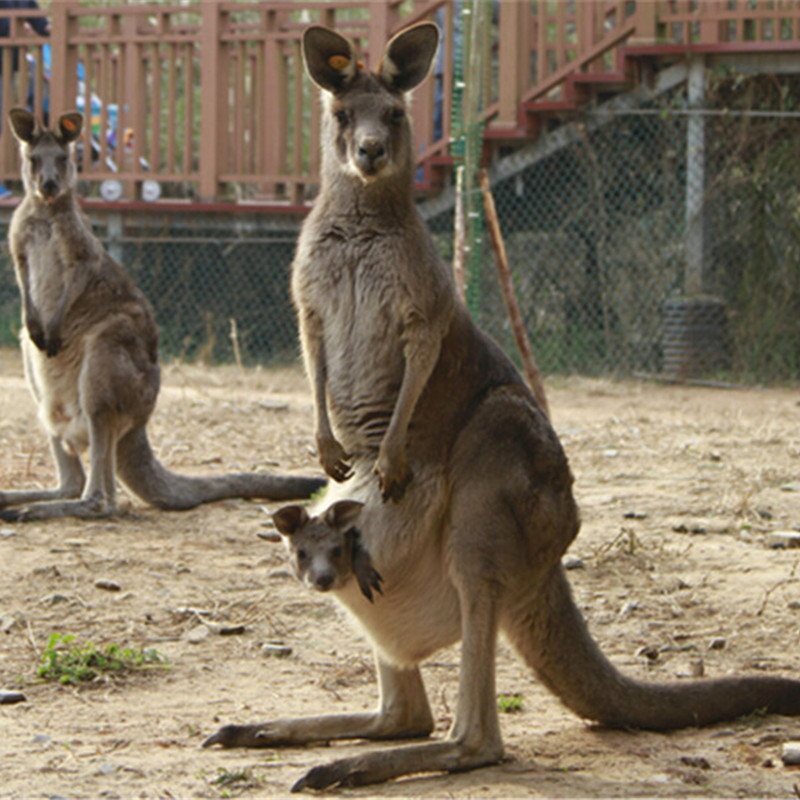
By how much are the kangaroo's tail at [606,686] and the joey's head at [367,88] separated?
130 centimetres

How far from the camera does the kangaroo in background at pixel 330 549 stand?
3621mm

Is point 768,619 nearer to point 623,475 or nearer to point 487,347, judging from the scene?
point 487,347

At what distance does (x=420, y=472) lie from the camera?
371 cm

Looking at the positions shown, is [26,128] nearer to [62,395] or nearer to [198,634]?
[62,395]

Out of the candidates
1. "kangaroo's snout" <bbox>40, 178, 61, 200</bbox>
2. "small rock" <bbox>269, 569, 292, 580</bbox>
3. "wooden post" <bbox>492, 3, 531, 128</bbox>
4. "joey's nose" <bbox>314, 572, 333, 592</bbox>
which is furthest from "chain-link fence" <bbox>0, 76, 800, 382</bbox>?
"joey's nose" <bbox>314, 572, 333, 592</bbox>

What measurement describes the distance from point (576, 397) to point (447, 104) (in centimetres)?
302

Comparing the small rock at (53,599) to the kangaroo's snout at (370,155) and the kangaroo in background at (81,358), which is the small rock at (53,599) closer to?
the kangaroo in background at (81,358)

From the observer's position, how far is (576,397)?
11.4 meters

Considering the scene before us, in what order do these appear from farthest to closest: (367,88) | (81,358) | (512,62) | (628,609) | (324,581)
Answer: (512,62) < (81,358) < (628,609) < (367,88) < (324,581)

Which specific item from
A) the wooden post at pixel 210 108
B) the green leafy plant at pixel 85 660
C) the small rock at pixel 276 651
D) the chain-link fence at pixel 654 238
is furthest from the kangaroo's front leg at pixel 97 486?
the wooden post at pixel 210 108

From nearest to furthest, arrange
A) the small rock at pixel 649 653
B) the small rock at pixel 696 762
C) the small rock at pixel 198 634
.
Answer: the small rock at pixel 696 762 → the small rock at pixel 649 653 → the small rock at pixel 198 634

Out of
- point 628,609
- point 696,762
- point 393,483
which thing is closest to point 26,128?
point 628,609

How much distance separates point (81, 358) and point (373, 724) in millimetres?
3543

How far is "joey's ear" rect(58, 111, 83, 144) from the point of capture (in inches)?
285
